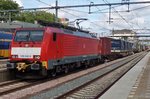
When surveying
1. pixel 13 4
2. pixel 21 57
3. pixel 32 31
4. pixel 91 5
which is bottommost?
pixel 21 57

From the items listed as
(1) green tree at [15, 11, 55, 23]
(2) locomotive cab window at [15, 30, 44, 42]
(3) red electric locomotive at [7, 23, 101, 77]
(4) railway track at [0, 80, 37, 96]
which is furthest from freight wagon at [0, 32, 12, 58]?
(1) green tree at [15, 11, 55, 23]

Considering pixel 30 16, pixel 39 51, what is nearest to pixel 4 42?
pixel 39 51

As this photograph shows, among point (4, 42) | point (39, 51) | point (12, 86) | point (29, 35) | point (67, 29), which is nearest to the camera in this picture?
point (12, 86)

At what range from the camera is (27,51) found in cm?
2028

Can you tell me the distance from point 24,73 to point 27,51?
1.32m

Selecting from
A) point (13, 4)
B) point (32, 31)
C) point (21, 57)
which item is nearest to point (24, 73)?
point (21, 57)

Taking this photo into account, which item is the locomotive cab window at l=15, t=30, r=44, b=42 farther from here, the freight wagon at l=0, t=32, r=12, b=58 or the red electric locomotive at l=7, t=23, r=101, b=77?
the freight wagon at l=0, t=32, r=12, b=58

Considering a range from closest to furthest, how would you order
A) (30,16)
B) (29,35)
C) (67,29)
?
(29,35), (67,29), (30,16)

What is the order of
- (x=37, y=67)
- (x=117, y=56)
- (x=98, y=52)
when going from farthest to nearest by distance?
(x=117, y=56) → (x=98, y=52) → (x=37, y=67)

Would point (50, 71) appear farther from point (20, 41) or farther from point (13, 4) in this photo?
point (13, 4)

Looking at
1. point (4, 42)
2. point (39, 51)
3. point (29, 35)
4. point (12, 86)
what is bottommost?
point (12, 86)

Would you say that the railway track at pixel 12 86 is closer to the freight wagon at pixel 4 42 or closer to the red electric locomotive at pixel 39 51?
the red electric locomotive at pixel 39 51

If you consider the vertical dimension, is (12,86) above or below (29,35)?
below

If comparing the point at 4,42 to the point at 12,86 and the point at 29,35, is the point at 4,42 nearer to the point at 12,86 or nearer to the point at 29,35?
the point at 29,35
